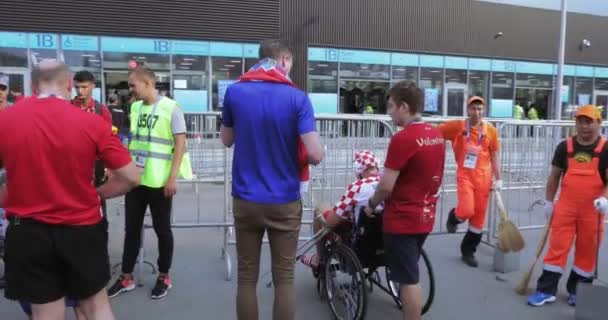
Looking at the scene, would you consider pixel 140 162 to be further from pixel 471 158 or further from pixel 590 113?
pixel 590 113

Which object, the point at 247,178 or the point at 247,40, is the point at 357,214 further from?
the point at 247,40

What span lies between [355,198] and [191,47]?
15.2 m

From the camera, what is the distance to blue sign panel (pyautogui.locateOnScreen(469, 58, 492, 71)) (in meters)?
21.3

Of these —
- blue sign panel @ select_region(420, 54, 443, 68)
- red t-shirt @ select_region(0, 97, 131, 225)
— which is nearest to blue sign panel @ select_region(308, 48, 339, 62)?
blue sign panel @ select_region(420, 54, 443, 68)

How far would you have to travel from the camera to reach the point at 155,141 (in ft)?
12.7

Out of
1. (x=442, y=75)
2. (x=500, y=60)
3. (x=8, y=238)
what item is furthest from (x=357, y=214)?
(x=500, y=60)

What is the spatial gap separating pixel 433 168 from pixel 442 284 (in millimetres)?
1881

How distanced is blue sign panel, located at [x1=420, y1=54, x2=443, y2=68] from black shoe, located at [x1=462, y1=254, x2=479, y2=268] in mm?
16473

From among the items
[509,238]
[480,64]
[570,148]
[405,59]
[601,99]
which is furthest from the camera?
[601,99]

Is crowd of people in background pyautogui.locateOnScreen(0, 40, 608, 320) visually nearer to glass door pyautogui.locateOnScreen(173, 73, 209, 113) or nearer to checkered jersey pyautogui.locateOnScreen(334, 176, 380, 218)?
checkered jersey pyautogui.locateOnScreen(334, 176, 380, 218)

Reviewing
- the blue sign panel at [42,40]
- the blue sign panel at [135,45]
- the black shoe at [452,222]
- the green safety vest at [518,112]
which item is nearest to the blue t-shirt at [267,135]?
the black shoe at [452,222]

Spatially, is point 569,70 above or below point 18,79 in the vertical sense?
above

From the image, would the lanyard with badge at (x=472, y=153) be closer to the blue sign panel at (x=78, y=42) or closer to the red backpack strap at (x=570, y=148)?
the red backpack strap at (x=570, y=148)

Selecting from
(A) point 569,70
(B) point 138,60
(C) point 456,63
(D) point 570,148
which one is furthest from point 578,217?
(A) point 569,70
